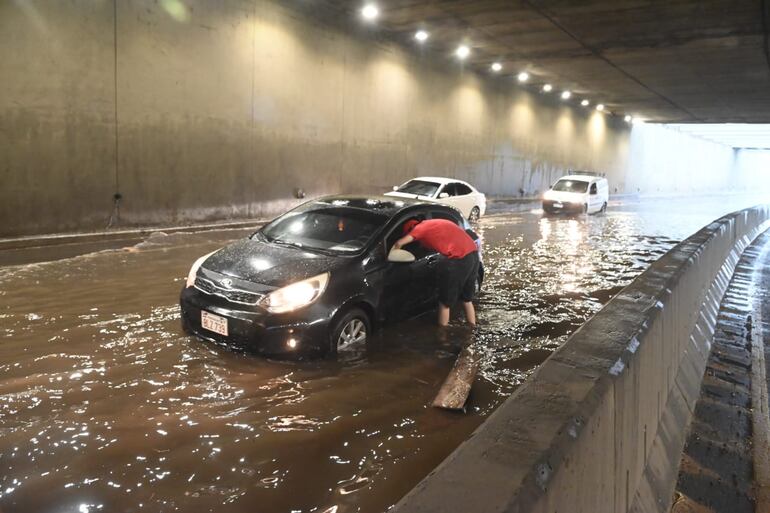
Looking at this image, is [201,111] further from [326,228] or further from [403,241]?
[403,241]

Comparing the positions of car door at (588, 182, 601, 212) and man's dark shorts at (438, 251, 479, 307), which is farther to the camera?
car door at (588, 182, 601, 212)

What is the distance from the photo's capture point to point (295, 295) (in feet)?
17.3

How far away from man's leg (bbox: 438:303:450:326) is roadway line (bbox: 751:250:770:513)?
309 centimetres

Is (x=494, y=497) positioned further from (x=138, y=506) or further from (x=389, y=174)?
(x=389, y=174)

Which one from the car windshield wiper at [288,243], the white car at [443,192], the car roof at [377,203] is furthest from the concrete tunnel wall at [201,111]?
the car windshield wiper at [288,243]

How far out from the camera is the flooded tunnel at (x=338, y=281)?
3248mm

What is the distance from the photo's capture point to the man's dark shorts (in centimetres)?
654

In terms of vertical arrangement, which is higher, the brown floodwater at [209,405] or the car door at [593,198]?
the car door at [593,198]

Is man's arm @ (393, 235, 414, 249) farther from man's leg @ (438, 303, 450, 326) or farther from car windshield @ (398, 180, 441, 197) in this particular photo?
car windshield @ (398, 180, 441, 197)

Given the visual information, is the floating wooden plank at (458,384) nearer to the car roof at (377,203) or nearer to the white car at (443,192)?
the car roof at (377,203)

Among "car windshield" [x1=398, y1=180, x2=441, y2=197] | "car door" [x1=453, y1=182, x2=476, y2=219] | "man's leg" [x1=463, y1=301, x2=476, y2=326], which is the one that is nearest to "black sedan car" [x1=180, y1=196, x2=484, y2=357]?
"man's leg" [x1=463, y1=301, x2=476, y2=326]

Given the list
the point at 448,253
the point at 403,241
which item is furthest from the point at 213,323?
the point at 448,253

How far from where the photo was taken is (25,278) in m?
8.66

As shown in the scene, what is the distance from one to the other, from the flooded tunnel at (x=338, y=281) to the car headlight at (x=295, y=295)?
28mm
